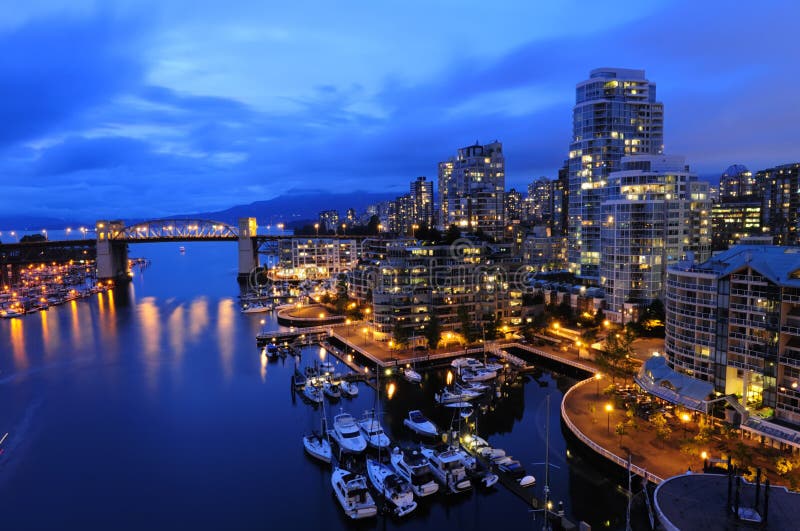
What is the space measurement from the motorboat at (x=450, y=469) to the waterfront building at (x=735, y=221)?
73.3m

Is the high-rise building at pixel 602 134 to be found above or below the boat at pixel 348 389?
above

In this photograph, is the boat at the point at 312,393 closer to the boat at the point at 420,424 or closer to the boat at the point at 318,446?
the boat at the point at 318,446

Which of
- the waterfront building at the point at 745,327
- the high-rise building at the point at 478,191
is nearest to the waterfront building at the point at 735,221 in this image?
the high-rise building at the point at 478,191

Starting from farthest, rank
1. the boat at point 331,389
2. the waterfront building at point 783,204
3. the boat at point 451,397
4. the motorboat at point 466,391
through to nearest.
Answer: the waterfront building at point 783,204 < the boat at point 331,389 < the motorboat at point 466,391 < the boat at point 451,397

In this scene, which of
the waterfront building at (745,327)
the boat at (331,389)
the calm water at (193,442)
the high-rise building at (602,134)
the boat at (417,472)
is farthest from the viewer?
the high-rise building at (602,134)

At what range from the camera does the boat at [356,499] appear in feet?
63.9

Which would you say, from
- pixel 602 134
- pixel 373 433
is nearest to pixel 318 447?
pixel 373 433

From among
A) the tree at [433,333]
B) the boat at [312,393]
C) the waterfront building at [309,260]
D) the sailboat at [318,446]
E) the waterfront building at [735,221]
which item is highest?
the waterfront building at [735,221]

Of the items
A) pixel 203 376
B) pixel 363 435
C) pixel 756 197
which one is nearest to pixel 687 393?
pixel 363 435

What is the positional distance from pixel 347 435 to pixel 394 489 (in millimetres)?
5784

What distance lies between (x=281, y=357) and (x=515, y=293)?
2001 cm

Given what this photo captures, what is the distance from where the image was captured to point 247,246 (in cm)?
10012

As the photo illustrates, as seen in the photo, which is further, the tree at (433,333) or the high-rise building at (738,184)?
the high-rise building at (738,184)

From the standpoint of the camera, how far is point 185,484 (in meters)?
22.6
